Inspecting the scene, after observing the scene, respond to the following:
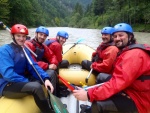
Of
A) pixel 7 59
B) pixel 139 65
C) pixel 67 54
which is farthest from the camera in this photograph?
pixel 67 54

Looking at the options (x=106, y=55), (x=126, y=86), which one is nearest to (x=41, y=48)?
(x=106, y=55)

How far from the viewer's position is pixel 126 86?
92.1 inches

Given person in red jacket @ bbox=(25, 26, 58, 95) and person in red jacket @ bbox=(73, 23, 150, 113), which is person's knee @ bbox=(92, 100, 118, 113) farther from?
person in red jacket @ bbox=(25, 26, 58, 95)

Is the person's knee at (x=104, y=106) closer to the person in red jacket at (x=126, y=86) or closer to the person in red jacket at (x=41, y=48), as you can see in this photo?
the person in red jacket at (x=126, y=86)

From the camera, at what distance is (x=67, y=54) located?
22.5 ft

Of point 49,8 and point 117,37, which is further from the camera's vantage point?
point 49,8

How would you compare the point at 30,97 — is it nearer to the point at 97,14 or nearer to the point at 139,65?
the point at 139,65

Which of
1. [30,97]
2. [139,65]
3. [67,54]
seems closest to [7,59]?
[30,97]

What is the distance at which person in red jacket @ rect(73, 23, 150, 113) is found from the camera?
91.4 inches

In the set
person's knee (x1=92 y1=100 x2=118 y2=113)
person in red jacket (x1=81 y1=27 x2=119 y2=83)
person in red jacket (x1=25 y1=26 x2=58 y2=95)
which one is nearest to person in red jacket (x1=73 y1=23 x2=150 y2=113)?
person's knee (x1=92 y1=100 x2=118 y2=113)

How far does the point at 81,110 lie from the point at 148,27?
1307 inches

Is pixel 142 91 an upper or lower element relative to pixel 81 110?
upper

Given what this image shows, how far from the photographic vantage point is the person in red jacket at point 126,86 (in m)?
2.32

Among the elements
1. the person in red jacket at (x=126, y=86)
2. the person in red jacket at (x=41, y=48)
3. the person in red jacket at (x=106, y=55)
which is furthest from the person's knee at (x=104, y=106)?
the person in red jacket at (x=41, y=48)
